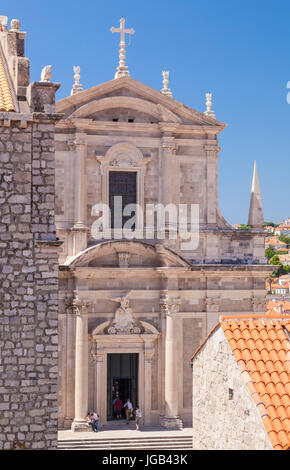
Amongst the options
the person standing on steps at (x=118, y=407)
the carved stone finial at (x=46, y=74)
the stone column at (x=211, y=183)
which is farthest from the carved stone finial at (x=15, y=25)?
the person standing on steps at (x=118, y=407)

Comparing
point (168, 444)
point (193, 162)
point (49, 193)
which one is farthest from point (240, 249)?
point (49, 193)

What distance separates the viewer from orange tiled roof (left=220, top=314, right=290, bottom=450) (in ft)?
33.5

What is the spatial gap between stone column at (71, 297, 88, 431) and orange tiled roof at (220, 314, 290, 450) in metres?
11.0

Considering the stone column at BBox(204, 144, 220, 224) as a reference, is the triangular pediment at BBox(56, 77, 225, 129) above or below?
above

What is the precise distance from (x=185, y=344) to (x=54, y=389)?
41.1 feet

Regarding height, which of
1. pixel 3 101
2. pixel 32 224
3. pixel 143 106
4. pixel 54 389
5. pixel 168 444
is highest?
pixel 143 106

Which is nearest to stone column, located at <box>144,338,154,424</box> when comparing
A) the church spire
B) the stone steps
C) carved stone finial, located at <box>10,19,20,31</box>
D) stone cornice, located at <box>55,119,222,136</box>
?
the stone steps

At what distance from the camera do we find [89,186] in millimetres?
23625

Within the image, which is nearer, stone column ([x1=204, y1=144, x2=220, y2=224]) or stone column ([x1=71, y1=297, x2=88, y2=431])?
stone column ([x1=71, y1=297, x2=88, y2=431])

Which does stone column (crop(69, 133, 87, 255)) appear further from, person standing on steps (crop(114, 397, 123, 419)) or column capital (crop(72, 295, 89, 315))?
person standing on steps (crop(114, 397, 123, 419))

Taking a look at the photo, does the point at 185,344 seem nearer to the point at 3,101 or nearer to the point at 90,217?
the point at 90,217

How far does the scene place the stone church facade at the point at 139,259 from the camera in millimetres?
22953

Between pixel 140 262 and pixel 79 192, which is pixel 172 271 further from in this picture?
pixel 79 192

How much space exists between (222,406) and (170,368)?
11208mm
